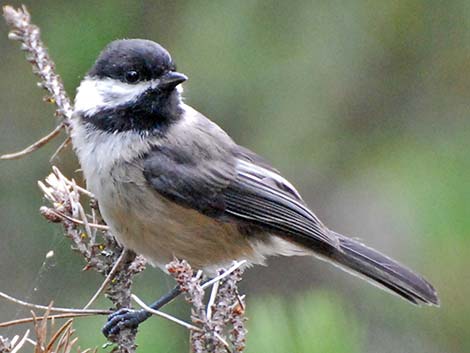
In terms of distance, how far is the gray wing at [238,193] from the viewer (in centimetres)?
265

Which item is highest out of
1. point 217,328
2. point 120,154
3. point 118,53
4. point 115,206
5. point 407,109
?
point 407,109

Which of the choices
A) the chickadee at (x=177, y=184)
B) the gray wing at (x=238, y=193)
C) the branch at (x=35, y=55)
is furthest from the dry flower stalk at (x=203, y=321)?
the gray wing at (x=238, y=193)

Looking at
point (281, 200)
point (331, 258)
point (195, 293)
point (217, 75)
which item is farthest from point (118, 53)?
point (195, 293)

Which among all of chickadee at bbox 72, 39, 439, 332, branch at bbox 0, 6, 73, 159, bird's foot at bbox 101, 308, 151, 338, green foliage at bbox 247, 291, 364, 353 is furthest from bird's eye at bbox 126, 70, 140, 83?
green foliage at bbox 247, 291, 364, 353

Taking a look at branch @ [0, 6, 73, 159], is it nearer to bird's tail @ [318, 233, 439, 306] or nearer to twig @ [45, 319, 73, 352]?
twig @ [45, 319, 73, 352]

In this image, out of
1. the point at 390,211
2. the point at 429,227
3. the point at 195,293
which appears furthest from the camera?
the point at 390,211

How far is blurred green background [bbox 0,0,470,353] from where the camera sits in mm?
2693

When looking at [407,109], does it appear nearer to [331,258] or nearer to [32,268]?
[331,258]

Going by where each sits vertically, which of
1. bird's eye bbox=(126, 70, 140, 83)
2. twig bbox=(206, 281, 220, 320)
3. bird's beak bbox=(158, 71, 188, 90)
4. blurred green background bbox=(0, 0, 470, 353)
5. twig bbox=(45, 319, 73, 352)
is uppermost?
blurred green background bbox=(0, 0, 470, 353)

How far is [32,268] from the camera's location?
3477 mm

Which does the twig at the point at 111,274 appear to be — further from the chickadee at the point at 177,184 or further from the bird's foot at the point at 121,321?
the chickadee at the point at 177,184

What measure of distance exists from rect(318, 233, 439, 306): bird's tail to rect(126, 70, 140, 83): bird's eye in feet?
2.70

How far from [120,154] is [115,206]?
0.17m

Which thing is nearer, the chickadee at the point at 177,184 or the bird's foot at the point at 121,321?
the bird's foot at the point at 121,321
